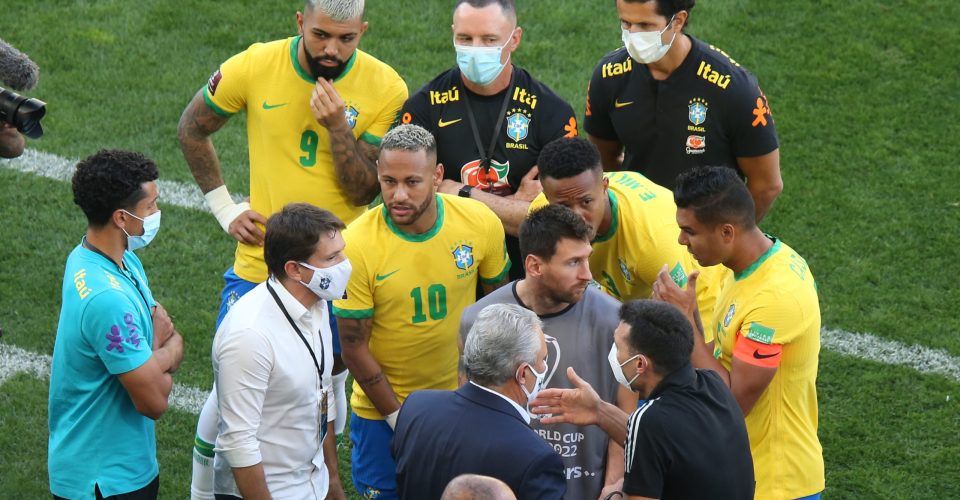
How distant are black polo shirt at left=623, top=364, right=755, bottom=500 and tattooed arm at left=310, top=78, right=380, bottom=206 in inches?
92.6

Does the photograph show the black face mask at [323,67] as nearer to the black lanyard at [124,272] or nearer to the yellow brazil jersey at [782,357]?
the black lanyard at [124,272]

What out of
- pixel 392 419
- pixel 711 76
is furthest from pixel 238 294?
pixel 711 76

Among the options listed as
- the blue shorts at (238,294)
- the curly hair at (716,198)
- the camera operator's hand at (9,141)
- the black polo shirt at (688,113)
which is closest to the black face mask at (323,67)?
the blue shorts at (238,294)

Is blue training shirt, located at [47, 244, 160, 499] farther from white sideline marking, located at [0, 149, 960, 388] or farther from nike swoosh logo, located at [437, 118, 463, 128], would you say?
white sideline marking, located at [0, 149, 960, 388]

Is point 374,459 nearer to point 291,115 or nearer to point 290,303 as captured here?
point 290,303

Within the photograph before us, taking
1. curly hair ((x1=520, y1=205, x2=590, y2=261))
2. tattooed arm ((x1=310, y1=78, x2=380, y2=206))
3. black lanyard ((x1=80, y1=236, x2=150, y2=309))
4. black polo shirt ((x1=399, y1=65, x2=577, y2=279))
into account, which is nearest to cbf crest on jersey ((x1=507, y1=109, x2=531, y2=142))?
black polo shirt ((x1=399, y1=65, x2=577, y2=279))

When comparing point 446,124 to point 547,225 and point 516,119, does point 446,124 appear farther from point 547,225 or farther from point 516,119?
point 547,225

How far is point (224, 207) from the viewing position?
6.51 m

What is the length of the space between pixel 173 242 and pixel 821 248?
4593 millimetres

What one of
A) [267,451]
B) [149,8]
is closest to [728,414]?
[267,451]

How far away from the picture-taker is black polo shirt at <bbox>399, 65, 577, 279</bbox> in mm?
6137

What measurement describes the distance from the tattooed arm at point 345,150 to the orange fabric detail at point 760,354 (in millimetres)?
2251

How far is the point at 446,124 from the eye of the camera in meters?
6.16

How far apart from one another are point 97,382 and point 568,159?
220cm
